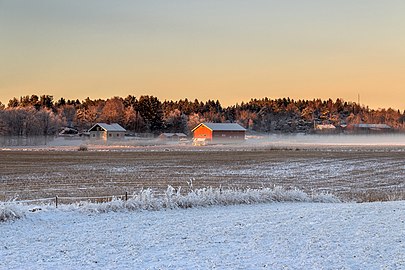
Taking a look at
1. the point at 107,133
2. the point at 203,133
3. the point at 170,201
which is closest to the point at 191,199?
the point at 170,201

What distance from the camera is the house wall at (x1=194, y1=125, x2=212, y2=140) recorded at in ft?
420

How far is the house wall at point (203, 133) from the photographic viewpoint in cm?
12796

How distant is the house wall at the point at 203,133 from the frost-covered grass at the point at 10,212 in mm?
112560

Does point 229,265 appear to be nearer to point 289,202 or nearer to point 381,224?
point 381,224

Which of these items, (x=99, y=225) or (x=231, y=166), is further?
(x=231, y=166)

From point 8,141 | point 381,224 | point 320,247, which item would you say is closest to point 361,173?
point 381,224

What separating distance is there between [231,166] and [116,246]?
37523mm

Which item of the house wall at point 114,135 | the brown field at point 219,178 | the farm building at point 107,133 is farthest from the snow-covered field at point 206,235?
the farm building at point 107,133

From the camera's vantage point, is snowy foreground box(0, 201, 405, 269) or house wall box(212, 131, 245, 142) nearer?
snowy foreground box(0, 201, 405, 269)

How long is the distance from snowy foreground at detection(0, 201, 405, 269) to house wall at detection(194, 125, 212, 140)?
112 meters

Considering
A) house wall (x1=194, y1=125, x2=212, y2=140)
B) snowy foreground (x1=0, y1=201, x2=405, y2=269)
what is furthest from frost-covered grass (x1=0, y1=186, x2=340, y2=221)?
house wall (x1=194, y1=125, x2=212, y2=140)

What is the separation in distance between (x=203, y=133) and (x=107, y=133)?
81.8 feet

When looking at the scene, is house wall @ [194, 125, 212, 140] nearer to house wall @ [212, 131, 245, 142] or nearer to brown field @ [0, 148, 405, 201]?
house wall @ [212, 131, 245, 142]

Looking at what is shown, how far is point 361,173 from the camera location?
136ft
